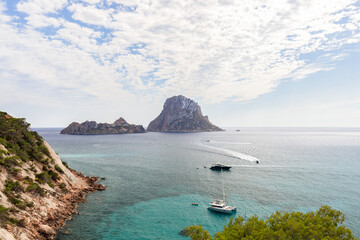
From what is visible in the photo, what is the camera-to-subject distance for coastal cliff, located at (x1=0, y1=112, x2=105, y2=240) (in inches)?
1495

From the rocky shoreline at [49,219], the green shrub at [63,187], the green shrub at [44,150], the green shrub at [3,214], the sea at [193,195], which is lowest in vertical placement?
the sea at [193,195]

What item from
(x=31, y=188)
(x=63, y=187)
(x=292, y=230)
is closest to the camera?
(x=292, y=230)

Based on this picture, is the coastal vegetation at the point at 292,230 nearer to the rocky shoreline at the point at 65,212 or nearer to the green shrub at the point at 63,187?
the rocky shoreline at the point at 65,212

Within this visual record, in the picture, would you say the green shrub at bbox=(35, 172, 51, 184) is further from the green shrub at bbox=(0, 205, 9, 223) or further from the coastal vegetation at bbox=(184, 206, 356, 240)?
the coastal vegetation at bbox=(184, 206, 356, 240)

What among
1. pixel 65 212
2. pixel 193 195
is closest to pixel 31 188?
pixel 65 212

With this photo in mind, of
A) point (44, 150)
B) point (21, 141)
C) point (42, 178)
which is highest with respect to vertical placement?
point (21, 141)

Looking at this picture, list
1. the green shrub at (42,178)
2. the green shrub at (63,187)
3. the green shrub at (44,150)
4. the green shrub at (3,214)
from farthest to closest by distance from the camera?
1. the green shrub at (44,150)
2. the green shrub at (63,187)
3. the green shrub at (42,178)
4. the green shrub at (3,214)

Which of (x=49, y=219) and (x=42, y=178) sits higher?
(x=42, y=178)

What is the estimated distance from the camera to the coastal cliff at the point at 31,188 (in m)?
38.0

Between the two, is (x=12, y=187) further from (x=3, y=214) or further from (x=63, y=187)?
(x=63, y=187)

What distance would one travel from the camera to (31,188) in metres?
47.0

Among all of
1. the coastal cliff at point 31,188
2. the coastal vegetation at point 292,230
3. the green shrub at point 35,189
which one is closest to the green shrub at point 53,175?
the coastal cliff at point 31,188

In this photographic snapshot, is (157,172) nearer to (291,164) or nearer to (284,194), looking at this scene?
(284,194)

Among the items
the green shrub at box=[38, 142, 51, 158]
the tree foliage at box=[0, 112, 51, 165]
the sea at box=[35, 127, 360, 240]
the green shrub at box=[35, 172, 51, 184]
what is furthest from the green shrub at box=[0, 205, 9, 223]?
the green shrub at box=[38, 142, 51, 158]
